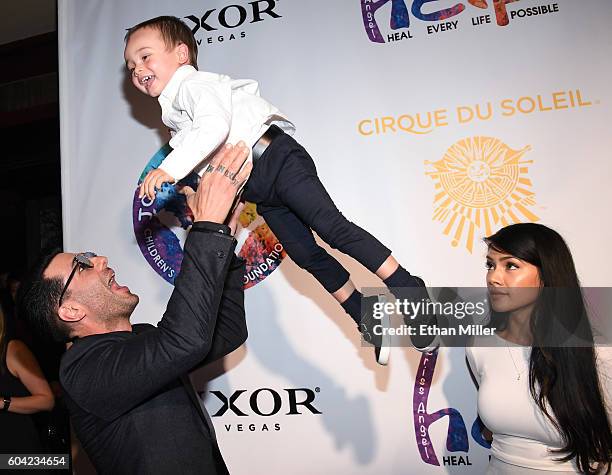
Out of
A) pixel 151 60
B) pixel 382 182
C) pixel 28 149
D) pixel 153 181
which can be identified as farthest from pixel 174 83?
pixel 28 149

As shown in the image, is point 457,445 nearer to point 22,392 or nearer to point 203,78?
point 203,78

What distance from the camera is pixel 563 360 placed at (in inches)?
67.0

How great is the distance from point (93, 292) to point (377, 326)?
2.75 feet

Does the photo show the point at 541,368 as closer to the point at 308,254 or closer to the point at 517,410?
the point at 517,410

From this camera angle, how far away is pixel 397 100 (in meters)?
2.34

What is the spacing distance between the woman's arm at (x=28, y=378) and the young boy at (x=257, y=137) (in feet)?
4.36

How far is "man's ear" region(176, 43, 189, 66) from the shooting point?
5.91 feet

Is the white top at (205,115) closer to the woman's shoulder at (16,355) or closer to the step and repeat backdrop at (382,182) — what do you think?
the step and repeat backdrop at (382,182)

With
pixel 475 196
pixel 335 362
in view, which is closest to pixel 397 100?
pixel 475 196

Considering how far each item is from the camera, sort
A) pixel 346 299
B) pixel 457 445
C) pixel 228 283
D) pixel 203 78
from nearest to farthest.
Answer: pixel 203 78 < pixel 228 283 < pixel 346 299 < pixel 457 445

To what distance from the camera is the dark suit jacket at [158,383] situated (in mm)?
1358

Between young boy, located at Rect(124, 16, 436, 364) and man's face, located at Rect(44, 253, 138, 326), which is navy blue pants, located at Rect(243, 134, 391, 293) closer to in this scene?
young boy, located at Rect(124, 16, 436, 364)

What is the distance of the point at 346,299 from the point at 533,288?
565mm

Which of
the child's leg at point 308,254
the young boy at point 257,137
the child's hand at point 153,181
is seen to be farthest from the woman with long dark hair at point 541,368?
the child's hand at point 153,181
